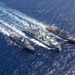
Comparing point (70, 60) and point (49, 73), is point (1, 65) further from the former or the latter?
point (70, 60)

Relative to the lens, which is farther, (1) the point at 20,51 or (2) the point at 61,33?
(2) the point at 61,33

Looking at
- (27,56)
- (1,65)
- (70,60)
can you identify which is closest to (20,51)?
(27,56)

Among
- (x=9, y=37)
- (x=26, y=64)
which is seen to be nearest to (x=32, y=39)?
(x=9, y=37)

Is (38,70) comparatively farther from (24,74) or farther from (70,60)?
(70,60)

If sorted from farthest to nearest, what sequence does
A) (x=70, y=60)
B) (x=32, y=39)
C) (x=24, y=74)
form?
(x=32, y=39) < (x=70, y=60) < (x=24, y=74)

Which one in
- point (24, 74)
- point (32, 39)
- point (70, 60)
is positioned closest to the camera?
point (24, 74)

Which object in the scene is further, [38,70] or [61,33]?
[61,33]

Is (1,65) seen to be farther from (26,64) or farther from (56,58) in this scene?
(56,58)
